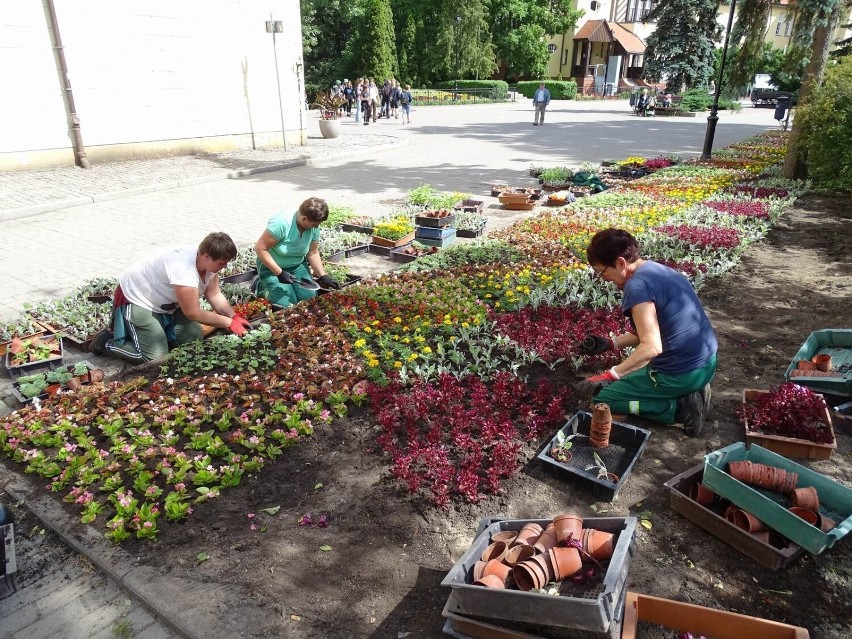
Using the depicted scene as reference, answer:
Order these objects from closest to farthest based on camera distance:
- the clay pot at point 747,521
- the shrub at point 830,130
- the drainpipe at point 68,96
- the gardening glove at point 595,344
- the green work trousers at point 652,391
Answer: the clay pot at point 747,521 < the green work trousers at point 652,391 < the gardening glove at point 595,344 < the shrub at point 830,130 < the drainpipe at point 68,96

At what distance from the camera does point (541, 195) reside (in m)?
12.6

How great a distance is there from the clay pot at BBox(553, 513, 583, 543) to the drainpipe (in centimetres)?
1462

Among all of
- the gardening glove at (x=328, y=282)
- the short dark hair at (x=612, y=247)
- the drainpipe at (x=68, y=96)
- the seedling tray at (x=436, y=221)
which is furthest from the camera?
the drainpipe at (x=68, y=96)

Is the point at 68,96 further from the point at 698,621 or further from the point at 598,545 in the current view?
the point at 698,621

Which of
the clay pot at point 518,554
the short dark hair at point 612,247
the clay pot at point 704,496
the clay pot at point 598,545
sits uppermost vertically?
the short dark hair at point 612,247

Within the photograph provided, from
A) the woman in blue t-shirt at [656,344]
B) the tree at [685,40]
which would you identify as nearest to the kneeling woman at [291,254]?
the woman in blue t-shirt at [656,344]

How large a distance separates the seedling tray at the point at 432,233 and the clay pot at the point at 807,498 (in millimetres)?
6041

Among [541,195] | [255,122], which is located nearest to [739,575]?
[541,195]

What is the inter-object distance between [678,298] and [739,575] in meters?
1.65

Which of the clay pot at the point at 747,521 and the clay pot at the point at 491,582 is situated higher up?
the clay pot at the point at 491,582

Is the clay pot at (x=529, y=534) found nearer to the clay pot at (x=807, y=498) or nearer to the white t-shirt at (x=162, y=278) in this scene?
the clay pot at (x=807, y=498)

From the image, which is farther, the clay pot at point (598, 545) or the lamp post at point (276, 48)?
the lamp post at point (276, 48)

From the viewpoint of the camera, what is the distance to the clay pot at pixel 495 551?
8.36 ft

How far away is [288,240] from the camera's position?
6105mm
